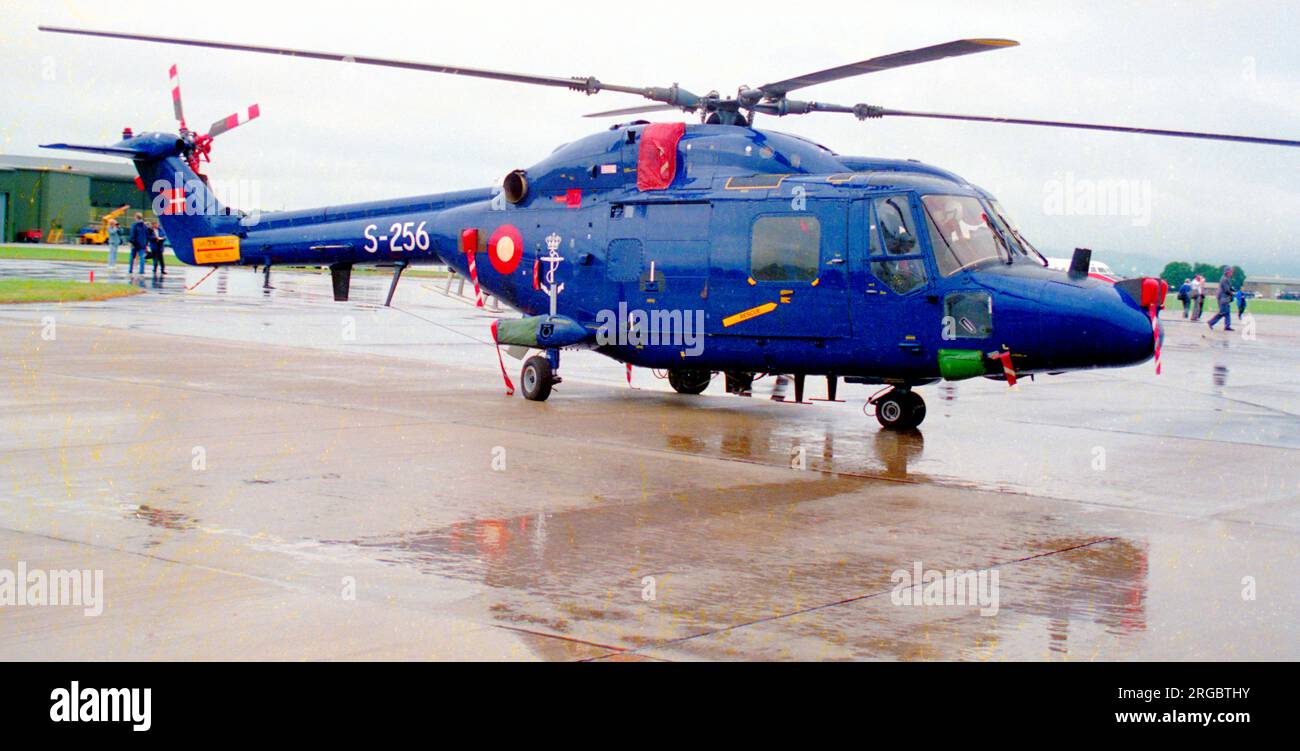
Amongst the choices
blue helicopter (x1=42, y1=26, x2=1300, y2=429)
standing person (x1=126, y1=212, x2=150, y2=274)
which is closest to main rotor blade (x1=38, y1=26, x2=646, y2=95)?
blue helicopter (x1=42, y1=26, x2=1300, y2=429)

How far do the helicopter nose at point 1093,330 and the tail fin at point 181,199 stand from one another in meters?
12.7

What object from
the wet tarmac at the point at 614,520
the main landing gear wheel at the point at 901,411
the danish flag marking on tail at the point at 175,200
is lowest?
the wet tarmac at the point at 614,520

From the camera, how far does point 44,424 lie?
10633mm

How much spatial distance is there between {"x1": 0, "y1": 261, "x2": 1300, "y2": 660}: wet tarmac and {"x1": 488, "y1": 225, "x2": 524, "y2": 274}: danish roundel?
165 cm

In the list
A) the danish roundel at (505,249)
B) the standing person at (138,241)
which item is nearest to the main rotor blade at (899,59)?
A: the danish roundel at (505,249)

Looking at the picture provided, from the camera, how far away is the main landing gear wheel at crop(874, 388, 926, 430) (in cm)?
1320

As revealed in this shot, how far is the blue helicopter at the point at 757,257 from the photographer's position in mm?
11602

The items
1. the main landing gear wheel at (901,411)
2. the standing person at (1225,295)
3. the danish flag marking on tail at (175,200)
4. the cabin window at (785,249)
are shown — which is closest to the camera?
the cabin window at (785,249)

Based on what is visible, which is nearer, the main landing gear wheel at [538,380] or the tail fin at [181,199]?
the main landing gear wheel at [538,380]

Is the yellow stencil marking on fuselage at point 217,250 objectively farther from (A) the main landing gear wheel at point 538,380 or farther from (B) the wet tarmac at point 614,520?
(A) the main landing gear wheel at point 538,380
